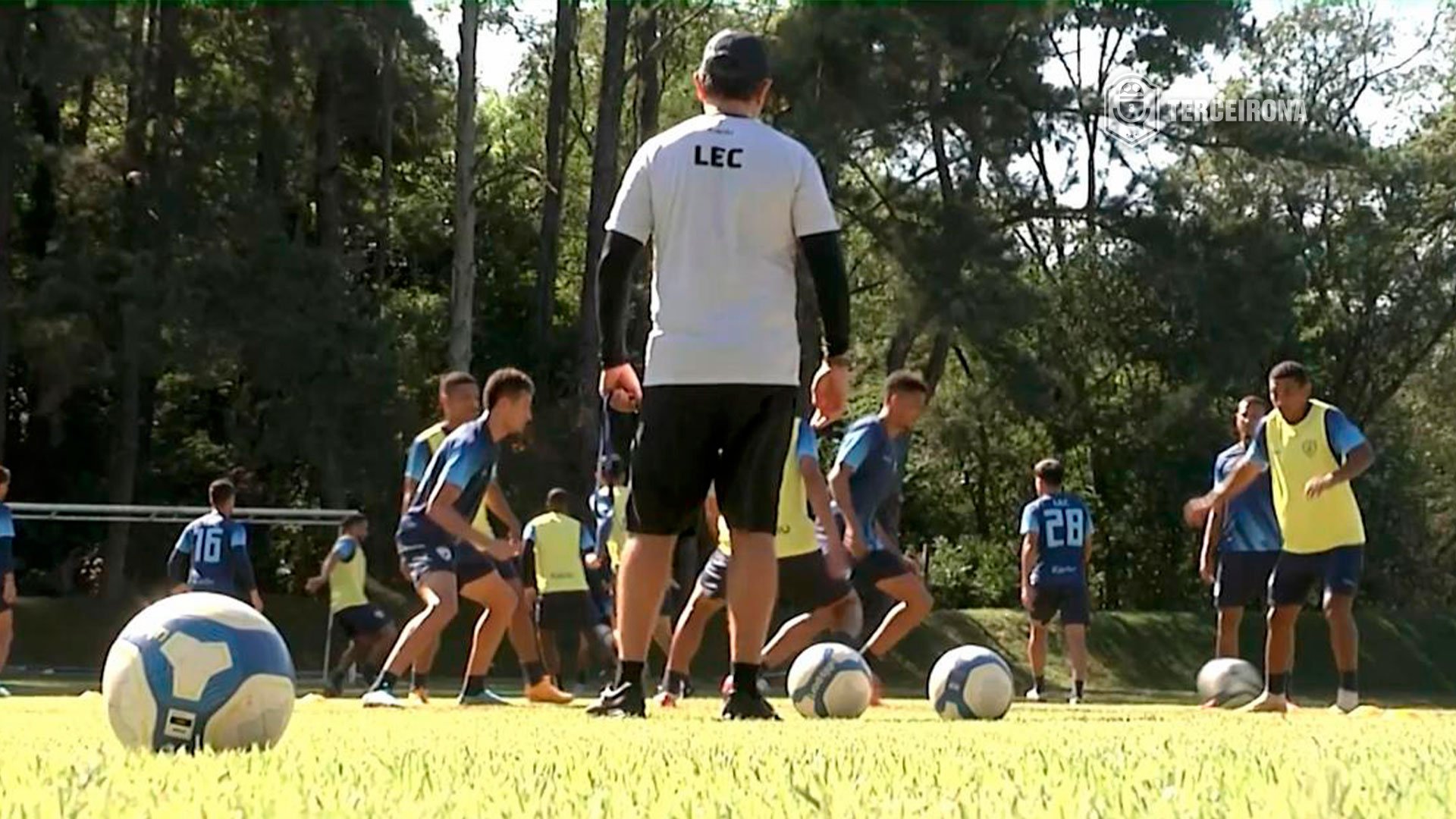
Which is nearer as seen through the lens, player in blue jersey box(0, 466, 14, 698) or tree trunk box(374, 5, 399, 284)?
player in blue jersey box(0, 466, 14, 698)

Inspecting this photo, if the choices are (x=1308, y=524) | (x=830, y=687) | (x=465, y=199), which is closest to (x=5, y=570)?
(x=830, y=687)

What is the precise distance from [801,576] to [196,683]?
313 inches

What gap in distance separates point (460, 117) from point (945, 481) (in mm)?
15818

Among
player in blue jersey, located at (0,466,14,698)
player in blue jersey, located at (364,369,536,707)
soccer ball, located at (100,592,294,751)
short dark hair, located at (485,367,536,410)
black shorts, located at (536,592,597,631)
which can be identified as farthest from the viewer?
black shorts, located at (536,592,597,631)

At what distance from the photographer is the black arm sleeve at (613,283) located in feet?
23.8

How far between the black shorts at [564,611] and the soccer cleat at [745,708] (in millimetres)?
10552

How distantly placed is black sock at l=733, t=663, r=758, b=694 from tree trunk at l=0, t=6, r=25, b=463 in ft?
83.4

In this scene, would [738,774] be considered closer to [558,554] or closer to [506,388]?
[506,388]

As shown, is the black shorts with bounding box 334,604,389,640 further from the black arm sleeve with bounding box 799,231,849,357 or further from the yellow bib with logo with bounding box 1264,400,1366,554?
the black arm sleeve with bounding box 799,231,849,357

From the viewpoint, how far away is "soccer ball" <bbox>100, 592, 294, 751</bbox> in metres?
4.73

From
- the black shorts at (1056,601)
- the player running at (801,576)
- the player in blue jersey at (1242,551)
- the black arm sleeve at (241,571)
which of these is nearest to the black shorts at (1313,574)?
the player running at (801,576)

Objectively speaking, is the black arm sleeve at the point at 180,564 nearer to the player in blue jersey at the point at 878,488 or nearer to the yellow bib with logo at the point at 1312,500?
the player in blue jersey at the point at 878,488

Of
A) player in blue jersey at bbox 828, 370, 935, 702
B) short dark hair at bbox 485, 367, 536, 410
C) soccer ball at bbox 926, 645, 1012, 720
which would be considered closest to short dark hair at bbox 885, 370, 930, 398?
player in blue jersey at bbox 828, 370, 935, 702

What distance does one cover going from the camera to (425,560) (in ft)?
38.8
